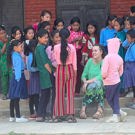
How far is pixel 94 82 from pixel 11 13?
9.24ft

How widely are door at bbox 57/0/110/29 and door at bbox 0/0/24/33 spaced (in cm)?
82

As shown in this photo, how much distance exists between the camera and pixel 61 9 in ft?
40.5

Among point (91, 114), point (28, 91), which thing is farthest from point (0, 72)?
point (91, 114)

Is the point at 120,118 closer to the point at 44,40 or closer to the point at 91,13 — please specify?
the point at 44,40

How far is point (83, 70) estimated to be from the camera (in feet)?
37.4

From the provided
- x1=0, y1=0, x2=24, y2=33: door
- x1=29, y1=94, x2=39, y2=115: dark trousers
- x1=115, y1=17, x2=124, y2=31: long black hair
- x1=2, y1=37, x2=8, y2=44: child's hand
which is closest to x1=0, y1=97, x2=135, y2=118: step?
x1=29, y1=94, x2=39, y2=115: dark trousers

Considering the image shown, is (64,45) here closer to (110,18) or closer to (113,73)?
(113,73)

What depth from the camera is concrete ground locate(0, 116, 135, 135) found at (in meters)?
9.52

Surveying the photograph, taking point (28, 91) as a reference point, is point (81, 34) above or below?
above

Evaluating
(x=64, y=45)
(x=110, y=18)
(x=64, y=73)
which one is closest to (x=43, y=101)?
(x=64, y=73)

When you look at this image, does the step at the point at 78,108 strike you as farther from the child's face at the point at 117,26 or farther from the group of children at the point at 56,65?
the child's face at the point at 117,26

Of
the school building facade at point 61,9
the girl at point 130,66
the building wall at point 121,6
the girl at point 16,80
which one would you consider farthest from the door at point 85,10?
the girl at point 16,80

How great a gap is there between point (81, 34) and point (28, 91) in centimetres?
159

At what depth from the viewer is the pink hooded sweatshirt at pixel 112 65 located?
1017 cm
